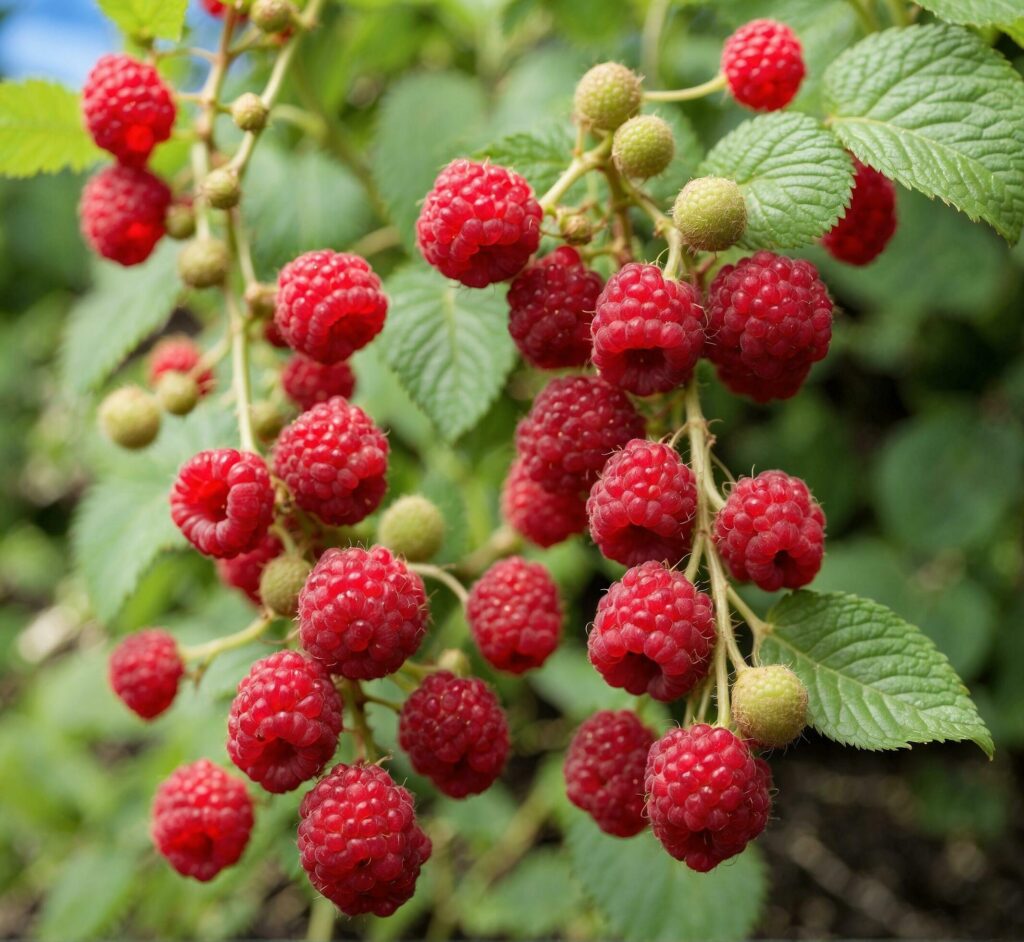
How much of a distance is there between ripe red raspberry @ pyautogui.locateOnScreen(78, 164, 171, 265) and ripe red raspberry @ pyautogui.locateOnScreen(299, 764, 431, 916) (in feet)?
1.92

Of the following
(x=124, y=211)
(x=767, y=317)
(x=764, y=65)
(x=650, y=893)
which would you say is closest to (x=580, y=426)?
(x=767, y=317)

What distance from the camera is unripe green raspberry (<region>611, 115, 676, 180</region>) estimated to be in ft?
2.80

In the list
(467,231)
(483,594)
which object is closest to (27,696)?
(483,594)

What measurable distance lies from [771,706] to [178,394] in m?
0.64

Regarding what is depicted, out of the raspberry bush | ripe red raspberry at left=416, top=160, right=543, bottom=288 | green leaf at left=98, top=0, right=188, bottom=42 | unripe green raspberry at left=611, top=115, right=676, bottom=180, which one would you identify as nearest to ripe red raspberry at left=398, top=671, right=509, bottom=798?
the raspberry bush

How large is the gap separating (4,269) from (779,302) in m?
2.13

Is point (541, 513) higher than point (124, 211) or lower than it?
lower

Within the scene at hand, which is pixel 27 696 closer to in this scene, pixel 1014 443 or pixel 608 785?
pixel 608 785

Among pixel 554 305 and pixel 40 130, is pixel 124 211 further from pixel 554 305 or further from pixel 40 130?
pixel 554 305

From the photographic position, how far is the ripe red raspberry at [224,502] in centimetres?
83

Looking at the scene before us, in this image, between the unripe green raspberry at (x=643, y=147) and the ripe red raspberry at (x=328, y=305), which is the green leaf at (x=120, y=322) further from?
the unripe green raspberry at (x=643, y=147)

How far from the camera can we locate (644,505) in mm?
771

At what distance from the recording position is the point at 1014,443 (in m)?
1.92

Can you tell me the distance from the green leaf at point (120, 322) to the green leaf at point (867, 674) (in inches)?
30.9
